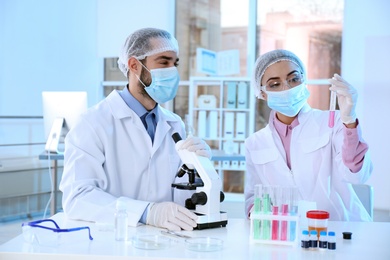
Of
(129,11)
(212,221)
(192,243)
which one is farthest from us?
(129,11)

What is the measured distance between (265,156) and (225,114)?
4.23 m

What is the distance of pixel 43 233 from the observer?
160cm

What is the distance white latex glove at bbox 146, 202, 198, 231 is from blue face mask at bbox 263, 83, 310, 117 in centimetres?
81

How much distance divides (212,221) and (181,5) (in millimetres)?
6049

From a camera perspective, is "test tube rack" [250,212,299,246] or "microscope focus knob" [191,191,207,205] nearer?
"test tube rack" [250,212,299,246]

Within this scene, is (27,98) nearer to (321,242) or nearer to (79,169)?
(79,169)

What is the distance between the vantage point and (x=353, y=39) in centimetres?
626

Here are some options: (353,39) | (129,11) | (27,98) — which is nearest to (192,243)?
(27,98)

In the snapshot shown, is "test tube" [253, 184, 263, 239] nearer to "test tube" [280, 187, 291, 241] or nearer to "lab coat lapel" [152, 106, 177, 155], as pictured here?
Result: "test tube" [280, 187, 291, 241]

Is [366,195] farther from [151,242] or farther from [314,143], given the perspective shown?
[151,242]

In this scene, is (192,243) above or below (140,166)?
below

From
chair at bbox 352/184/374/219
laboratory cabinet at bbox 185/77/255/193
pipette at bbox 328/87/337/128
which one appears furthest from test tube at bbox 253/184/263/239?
laboratory cabinet at bbox 185/77/255/193

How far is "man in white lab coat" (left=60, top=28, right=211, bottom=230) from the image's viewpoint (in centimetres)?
179

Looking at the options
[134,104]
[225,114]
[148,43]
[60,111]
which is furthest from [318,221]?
[225,114]
